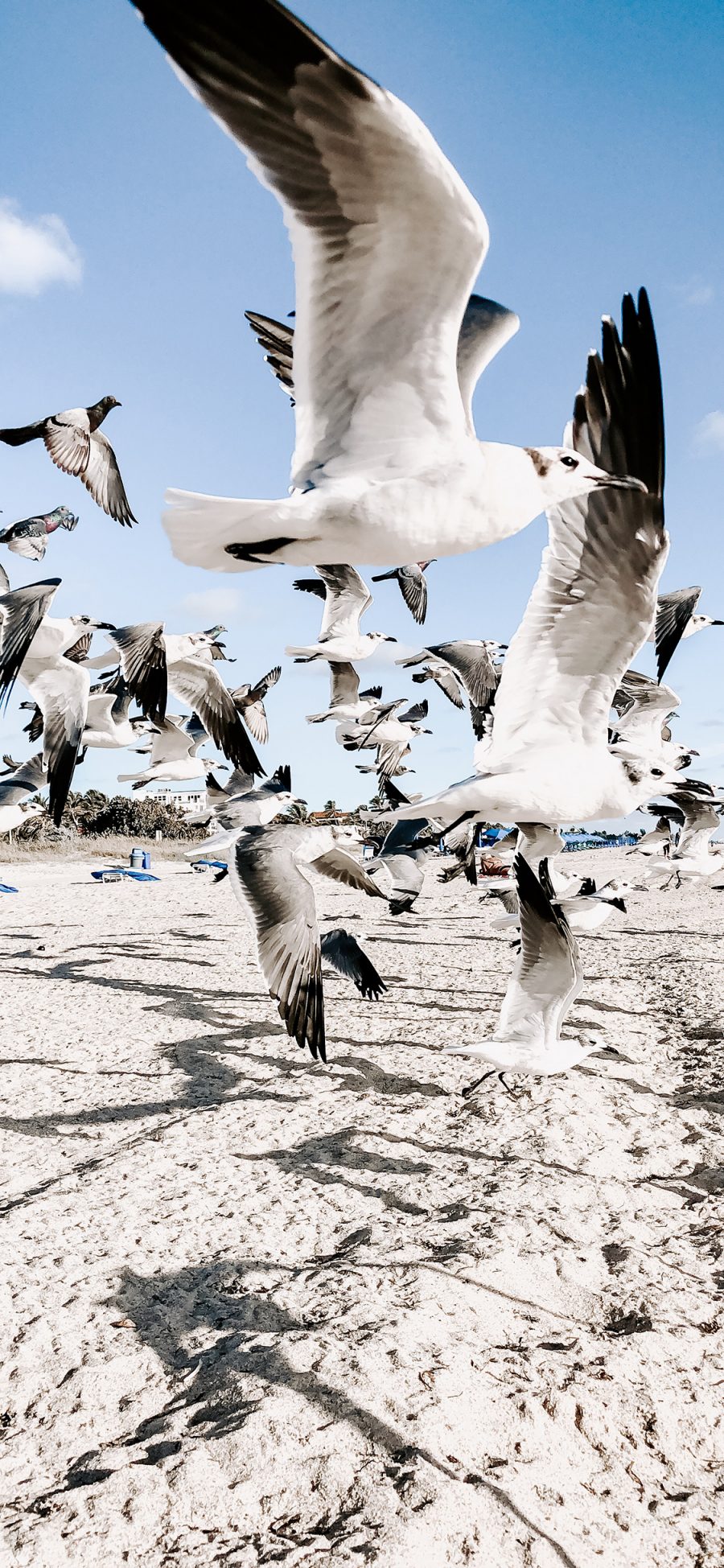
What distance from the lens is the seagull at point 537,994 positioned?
16.2 feet

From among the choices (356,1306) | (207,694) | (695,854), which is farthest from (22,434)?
(695,854)

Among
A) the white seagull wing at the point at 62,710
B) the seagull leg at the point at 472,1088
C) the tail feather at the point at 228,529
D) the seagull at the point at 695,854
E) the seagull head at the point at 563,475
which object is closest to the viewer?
the tail feather at the point at 228,529

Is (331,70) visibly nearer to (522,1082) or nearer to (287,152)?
(287,152)

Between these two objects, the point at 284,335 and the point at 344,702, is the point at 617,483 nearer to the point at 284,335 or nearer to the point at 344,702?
the point at 284,335

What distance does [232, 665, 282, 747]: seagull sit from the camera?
36.4 ft

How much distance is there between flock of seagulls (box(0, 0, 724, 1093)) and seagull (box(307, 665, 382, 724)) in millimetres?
1127

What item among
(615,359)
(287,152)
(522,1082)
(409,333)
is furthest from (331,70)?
(522,1082)

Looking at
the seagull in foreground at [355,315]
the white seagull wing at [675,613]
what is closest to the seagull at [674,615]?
the white seagull wing at [675,613]

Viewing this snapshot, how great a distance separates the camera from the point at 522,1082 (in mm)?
5859

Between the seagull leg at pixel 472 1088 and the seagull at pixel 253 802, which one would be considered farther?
the seagull at pixel 253 802

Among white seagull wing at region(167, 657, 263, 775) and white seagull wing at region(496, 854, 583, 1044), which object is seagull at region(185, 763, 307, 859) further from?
white seagull wing at region(496, 854, 583, 1044)

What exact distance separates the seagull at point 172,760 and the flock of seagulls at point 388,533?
Answer: 0.32ft

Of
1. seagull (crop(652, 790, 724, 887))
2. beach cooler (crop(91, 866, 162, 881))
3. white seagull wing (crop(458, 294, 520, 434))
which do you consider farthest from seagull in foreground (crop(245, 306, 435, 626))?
beach cooler (crop(91, 866, 162, 881))

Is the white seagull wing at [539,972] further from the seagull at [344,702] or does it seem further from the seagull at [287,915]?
the seagull at [344,702]
